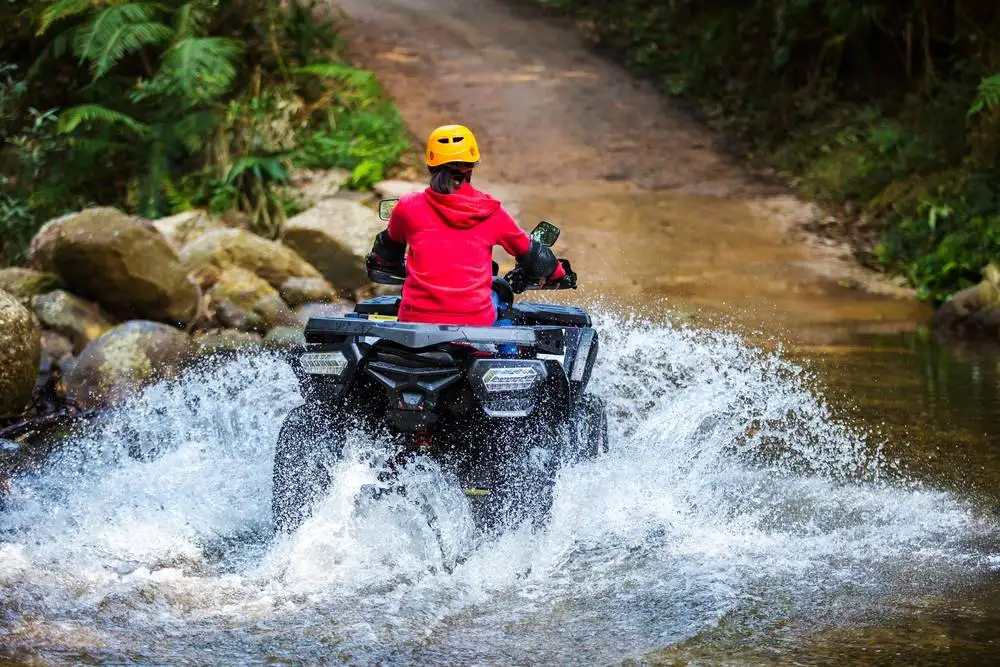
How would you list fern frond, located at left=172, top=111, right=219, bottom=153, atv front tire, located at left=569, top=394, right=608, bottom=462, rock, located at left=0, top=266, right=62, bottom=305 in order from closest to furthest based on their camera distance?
atv front tire, located at left=569, top=394, right=608, bottom=462 < rock, located at left=0, top=266, right=62, bottom=305 < fern frond, located at left=172, top=111, right=219, bottom=153

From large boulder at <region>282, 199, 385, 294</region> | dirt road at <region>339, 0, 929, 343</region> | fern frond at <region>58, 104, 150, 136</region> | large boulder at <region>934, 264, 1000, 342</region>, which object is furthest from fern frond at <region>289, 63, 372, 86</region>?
large boulder at <region>934, 264, 1000, 342</region>

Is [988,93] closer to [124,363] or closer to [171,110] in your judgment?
[124,363]

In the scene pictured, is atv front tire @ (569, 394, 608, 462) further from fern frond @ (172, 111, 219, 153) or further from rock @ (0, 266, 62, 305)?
fern frond @ (172, 111, 219, 153)

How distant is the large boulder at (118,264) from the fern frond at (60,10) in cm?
442

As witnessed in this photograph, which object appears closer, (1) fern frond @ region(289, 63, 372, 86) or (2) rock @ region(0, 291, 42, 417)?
(2) rock @ region(0, 291, 42, 417)

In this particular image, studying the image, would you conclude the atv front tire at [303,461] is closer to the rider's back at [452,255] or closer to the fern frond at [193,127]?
the rider's back at [452,255]

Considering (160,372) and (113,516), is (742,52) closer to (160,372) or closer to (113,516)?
(160,372)

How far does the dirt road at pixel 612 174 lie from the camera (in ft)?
40.0

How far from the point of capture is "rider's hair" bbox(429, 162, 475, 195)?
18.2 feet

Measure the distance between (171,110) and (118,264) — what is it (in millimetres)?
4692

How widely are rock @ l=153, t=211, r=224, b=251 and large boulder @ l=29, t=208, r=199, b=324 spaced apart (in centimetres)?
211

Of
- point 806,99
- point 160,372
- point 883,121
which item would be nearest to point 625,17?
point 806,99

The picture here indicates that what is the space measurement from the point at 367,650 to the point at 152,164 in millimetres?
10829

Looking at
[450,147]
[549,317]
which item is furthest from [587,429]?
[450,147]
